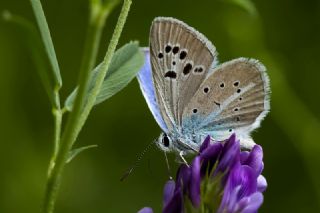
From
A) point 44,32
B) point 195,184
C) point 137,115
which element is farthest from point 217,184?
point 137,115

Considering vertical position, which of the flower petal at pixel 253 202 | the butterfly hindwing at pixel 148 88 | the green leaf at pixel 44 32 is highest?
the green leaf at pixel 44 32

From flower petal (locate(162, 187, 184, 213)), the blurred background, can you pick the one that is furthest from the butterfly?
the blurred background

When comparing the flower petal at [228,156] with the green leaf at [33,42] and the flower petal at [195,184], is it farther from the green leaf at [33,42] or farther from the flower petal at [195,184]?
the green leaf at [33,42]

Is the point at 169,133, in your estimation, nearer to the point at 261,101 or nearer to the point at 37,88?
the point at 261,101

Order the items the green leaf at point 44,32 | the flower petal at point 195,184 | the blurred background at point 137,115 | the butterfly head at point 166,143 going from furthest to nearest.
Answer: the blurred background at point 137,115, the butterfly head at point 166,143, the flower petal at point 195,184, the green leaf at point 44,32

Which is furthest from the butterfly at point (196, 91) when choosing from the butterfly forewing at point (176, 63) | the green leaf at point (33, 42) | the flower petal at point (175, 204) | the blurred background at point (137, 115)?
the blurred background at point (137, 115)

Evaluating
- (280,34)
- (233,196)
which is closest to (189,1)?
(280,34)

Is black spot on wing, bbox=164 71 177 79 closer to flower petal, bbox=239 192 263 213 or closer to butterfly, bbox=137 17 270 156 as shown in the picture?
butterfly, bbox=137 17 270 156

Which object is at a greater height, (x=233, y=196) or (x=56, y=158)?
(x=56, y=158)
